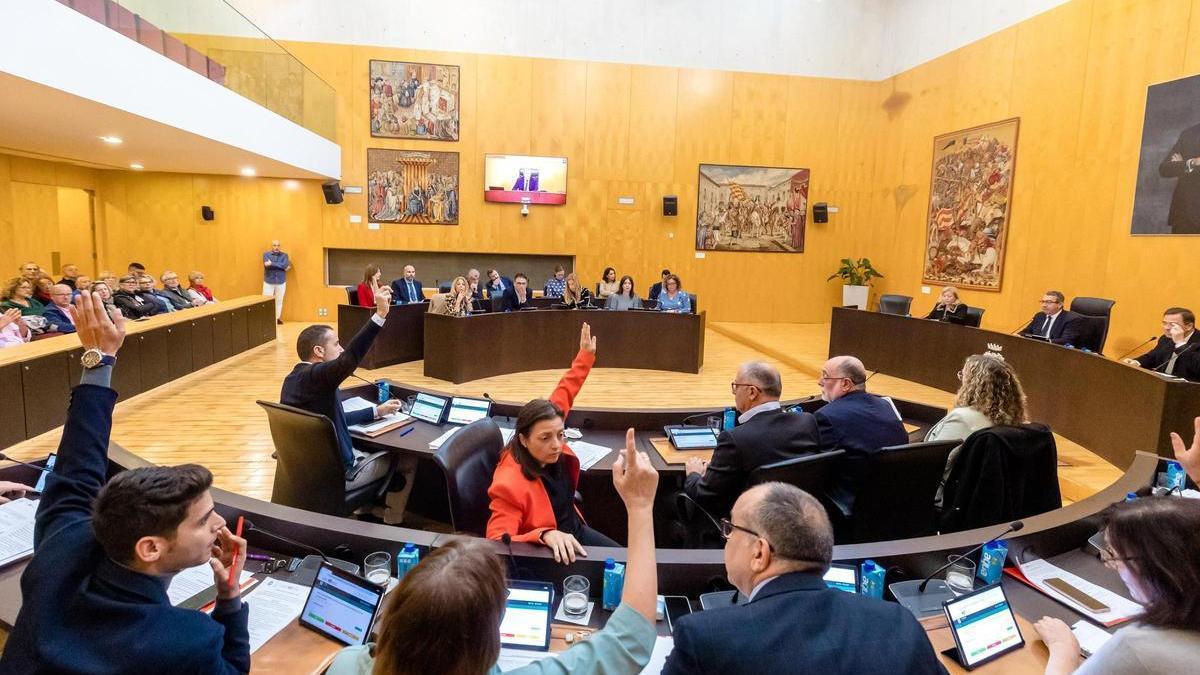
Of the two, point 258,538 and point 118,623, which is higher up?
point 118,623

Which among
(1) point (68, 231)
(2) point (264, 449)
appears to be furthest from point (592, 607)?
(1) point (68, 231)

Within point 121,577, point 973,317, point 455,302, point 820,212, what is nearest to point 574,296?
point 455,302

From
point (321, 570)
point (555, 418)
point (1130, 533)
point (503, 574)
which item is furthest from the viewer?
point (555, 418)

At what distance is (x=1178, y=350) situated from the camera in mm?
5668

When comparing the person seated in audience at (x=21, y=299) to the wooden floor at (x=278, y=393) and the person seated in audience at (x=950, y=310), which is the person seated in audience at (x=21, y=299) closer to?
the wooden floor at (x=278, y=393)

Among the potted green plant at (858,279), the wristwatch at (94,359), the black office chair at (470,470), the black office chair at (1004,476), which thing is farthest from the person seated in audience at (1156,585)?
the potted green plant at (858,279)

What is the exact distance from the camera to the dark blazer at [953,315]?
798cm

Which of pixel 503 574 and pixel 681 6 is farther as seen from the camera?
pixel 681 6

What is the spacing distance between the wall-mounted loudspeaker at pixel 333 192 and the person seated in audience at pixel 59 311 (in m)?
5.10

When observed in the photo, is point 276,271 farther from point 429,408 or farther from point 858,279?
point 858,279

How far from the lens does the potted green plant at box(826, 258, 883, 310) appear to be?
42.6 feet

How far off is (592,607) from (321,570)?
791 millimetres

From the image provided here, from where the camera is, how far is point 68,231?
39.2ft

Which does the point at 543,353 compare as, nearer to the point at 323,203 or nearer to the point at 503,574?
the point at 323,203
